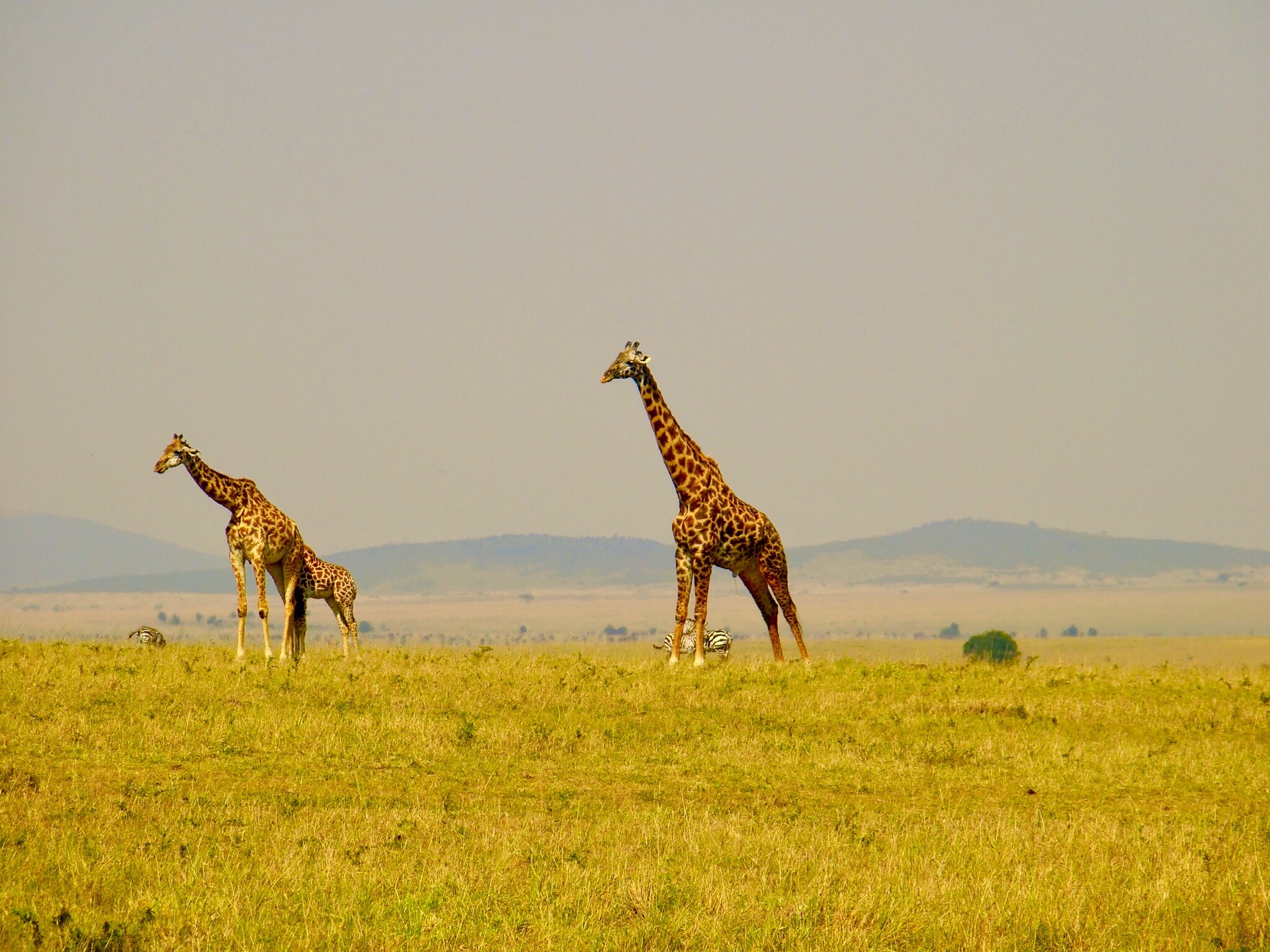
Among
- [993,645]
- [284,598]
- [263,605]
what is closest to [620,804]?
[263,605]

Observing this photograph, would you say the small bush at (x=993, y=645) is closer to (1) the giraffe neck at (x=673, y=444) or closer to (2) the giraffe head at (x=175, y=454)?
(1) the giraffe neck at (x=673, y=444)

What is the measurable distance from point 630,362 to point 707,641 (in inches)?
327

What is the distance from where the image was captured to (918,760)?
67.3 feet

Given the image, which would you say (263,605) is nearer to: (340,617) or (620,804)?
(340,617)

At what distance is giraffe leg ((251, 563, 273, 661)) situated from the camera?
28156 millimetres

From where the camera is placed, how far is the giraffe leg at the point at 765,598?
29.7m

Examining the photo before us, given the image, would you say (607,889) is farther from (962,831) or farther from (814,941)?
(962,831)

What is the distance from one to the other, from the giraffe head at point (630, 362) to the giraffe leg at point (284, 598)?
8.37 m

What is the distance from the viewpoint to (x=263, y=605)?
1142 inches

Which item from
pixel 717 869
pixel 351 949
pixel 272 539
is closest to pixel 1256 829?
pixel 717 869

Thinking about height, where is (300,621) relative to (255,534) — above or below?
below

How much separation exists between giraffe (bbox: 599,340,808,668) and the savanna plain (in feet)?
6.27

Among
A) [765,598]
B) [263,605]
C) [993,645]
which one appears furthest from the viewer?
[993,645]

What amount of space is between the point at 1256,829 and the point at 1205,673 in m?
14.0
